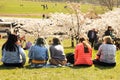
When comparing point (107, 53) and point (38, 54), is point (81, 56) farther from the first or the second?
point (38, 54)

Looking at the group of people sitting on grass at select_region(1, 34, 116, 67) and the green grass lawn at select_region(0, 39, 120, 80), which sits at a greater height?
the group of people sitting on grass at select_region(1, 34, 116, 67)

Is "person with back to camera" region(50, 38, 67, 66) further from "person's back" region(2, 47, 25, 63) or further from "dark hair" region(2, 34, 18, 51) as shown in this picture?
"dark hair" region(2, 34, 18, 51)

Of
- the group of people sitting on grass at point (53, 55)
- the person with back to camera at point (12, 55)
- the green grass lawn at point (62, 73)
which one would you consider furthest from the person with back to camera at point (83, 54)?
the person with back to camera at point (12, 55)

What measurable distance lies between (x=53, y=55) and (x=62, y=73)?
5.11ft

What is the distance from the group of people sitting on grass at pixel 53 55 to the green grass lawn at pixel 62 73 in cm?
32

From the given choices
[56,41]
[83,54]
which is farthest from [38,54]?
[83,54]

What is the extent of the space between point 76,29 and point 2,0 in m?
78.7

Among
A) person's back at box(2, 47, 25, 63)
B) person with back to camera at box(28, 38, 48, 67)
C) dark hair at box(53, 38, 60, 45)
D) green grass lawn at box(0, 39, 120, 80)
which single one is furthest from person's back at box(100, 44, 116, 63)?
person's back at box(2, 47, 25, 63)

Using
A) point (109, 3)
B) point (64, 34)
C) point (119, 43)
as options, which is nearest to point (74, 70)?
point (119, 43)

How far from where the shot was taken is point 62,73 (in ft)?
40.5

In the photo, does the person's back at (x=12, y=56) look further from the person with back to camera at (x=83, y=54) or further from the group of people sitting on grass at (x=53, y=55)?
the person with back to camera at (x=83, y=54)

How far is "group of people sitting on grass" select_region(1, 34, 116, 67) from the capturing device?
1316 centimetres

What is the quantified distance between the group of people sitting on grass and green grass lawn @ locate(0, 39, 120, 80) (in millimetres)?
316

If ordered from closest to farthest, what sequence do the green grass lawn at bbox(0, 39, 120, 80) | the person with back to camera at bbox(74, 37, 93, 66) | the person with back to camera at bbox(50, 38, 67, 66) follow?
the green grass lawn at bbox(0, 39, 120, 80) → the person with back to camera at bbox(74, 37, 93, 66) → the person with back to camera at bbox(50, 38, 67, 66)
